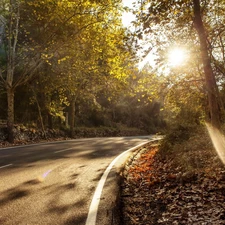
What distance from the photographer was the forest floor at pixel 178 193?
15.6 ft

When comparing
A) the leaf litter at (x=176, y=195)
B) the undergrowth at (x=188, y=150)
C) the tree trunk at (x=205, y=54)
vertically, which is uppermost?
the tree trunk at (x=205, y=54)

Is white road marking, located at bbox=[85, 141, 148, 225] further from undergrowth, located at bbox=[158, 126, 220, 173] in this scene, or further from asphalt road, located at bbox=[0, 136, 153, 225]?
undergrowth, located at bbox=[158, 126, 220, 173]

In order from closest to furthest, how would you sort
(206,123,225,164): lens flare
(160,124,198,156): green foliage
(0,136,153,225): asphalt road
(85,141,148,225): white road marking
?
(85,141,148,225): white road marking < (0,136,153,225): asphalt road < (206,123,225,164): lens flare < (160,124,198,156): green foliage

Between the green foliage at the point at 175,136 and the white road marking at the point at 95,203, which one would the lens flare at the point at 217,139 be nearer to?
the green foliage at the point at 175,136

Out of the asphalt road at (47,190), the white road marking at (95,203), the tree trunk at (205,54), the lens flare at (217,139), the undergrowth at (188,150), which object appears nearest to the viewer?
the white road marking at (95,203)

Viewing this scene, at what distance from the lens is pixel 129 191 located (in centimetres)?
673

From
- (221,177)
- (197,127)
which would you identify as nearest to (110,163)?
(221,177)

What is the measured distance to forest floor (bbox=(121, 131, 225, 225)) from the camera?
477 centimetres

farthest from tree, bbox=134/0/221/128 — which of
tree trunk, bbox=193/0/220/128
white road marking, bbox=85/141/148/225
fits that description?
white road marking, bbox=85/141/148/225

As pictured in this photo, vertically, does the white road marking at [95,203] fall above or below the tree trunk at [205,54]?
below

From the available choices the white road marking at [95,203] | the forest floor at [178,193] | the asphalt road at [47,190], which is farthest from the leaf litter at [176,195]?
the asphalt road at [47,190]

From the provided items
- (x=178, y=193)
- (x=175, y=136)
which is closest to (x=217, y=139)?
(x=175, y=136)

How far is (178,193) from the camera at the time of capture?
6105 millimetres

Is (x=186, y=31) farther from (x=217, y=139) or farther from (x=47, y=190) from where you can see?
(x=47, y=190)
